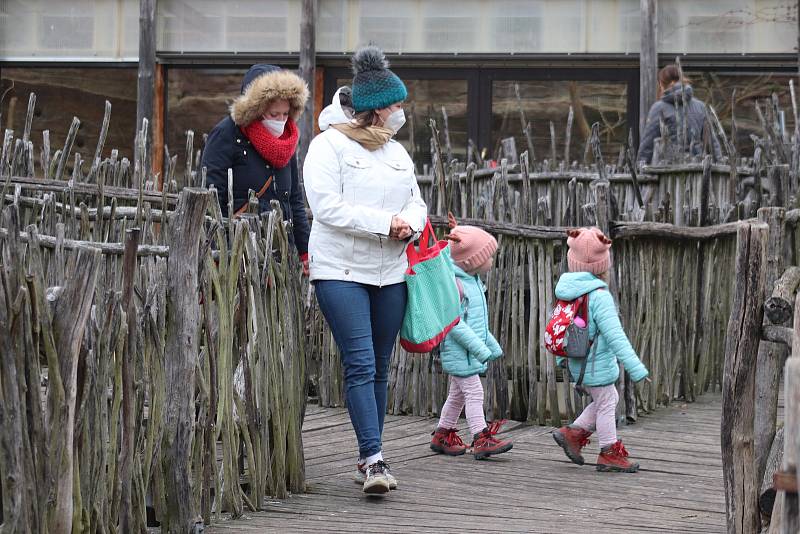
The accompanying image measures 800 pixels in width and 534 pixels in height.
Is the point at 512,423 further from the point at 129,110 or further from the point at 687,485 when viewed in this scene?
the point at 129,110

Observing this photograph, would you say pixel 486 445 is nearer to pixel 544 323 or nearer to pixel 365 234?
pixel 544 323

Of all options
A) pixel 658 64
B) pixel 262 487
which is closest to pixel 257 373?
pixel 262 487

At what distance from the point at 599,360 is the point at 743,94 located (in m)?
6.77

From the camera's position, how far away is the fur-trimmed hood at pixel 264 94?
6277 millimetres

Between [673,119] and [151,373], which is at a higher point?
[673,119]

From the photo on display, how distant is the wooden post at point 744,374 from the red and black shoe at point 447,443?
7.57 ft

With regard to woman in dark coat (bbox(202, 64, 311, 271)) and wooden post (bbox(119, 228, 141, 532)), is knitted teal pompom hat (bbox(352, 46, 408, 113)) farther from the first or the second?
wooden post (bbox(119, 228, 141, 532))

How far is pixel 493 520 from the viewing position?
506cm

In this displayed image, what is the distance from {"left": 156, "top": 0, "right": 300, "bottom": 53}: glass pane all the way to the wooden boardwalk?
249 inches

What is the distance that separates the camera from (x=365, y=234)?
17.5ft

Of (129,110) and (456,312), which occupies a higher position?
(129,110)

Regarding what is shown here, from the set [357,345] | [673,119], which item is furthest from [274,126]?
[673,119]

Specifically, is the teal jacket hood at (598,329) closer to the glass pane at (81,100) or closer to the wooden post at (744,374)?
the wooden post at (744,374)

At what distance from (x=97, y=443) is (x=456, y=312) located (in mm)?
1988
